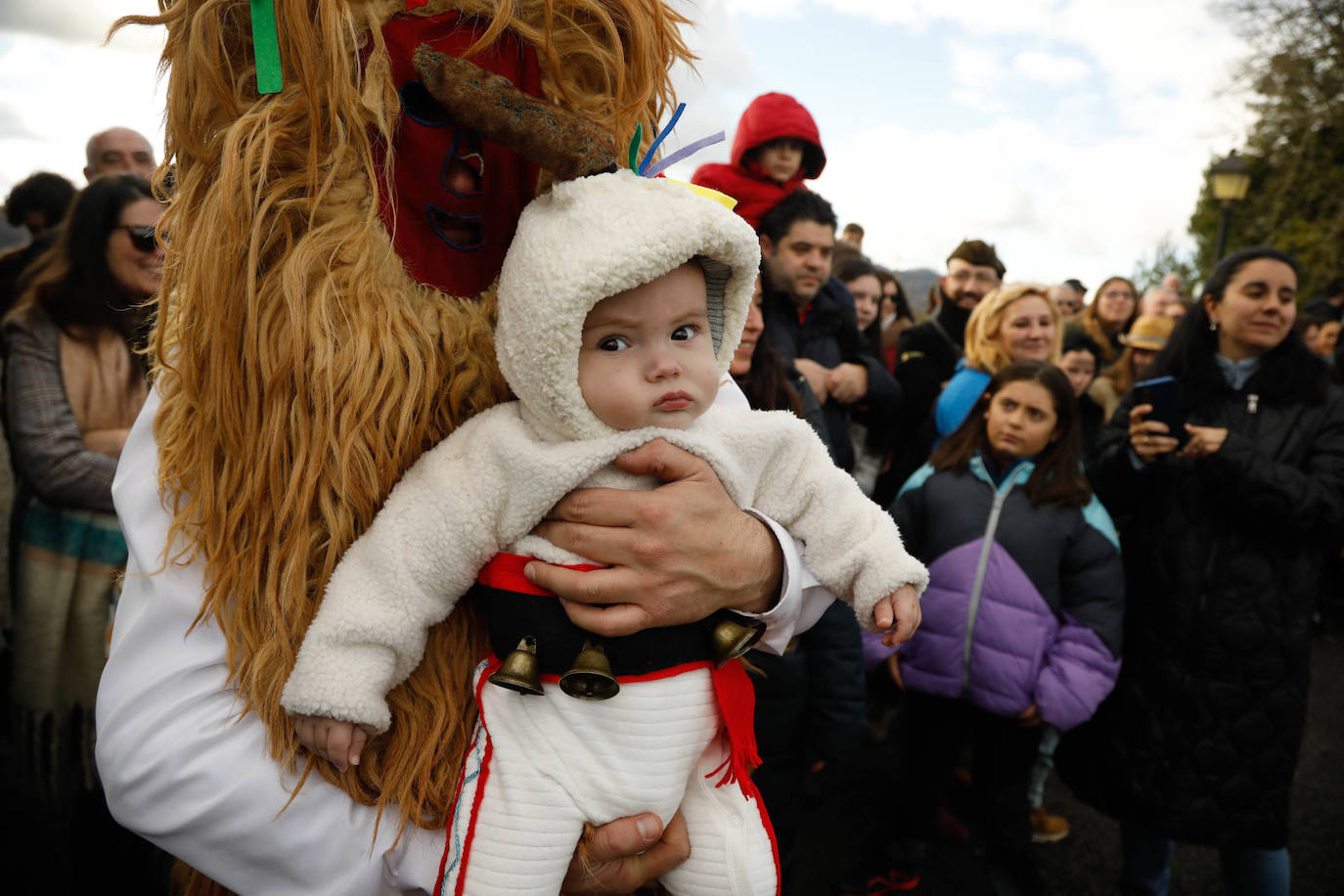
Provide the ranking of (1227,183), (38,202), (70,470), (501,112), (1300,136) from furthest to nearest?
(1300,136)
(1227,183)
(38,202)
(70,470)
(501,112)

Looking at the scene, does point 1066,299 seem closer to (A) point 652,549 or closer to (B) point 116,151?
(B) point 116,151

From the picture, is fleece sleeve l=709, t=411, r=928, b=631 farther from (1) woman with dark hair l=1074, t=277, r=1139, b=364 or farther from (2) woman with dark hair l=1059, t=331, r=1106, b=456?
(1) woman with dark hair l=1074, t=277, r=1139, b=364

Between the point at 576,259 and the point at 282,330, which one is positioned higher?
the point at 576,259

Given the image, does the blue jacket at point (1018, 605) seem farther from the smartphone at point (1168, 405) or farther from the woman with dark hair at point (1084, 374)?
the woman with dark hair at point (1084, 374)

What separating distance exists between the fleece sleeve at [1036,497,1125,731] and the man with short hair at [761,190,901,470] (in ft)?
3.42

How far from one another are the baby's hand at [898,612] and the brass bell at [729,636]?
20cm

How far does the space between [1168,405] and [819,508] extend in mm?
2233

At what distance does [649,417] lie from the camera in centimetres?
127

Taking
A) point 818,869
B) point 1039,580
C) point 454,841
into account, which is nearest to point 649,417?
point 454,841

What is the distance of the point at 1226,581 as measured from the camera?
2.88 metres

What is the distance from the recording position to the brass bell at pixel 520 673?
3.69ft

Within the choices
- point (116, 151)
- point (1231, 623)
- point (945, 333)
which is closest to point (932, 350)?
point (945, 333)

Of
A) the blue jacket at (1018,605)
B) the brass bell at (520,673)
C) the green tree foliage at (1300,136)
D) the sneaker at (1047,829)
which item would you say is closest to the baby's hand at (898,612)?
the brass bell at (520,673)

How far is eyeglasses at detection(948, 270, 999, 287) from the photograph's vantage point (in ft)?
17.5
